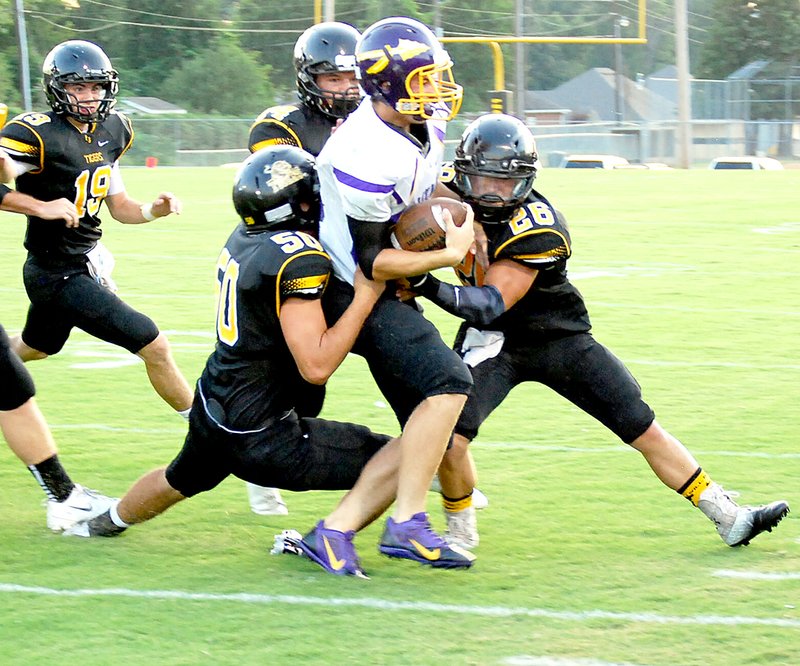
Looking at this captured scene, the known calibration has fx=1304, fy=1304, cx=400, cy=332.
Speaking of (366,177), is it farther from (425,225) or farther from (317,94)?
(317,94)

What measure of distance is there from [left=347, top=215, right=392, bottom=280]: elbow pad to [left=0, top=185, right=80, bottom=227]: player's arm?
5.97 feet

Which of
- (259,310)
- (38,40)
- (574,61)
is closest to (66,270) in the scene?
(259,310)

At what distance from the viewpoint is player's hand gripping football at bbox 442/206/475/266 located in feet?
12.9

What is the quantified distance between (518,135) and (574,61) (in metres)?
53.8

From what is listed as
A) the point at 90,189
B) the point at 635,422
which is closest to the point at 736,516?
the point at 635,422

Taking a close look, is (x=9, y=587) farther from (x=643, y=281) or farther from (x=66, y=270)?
(x=643, y=281)

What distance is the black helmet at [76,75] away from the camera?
5633mm

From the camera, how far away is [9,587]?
396 centimetres

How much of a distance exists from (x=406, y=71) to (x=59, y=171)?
7.47ft

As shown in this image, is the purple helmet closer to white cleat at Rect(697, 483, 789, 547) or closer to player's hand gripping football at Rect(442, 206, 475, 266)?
player's hand gripping football at Rect(442, 206, 475, 266)

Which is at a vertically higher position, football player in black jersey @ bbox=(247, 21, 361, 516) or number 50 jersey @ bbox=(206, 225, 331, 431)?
football player in black jersey @ bbox=(247, 21, 361, 516)

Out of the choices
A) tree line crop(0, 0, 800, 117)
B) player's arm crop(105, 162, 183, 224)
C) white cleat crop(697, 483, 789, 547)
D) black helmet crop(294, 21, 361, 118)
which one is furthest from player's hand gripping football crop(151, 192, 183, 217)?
tree line crop(0, 0, 800, 117)

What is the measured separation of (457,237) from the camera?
3.96 metres

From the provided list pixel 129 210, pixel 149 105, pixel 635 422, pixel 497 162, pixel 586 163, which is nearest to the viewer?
pixel 497 162
